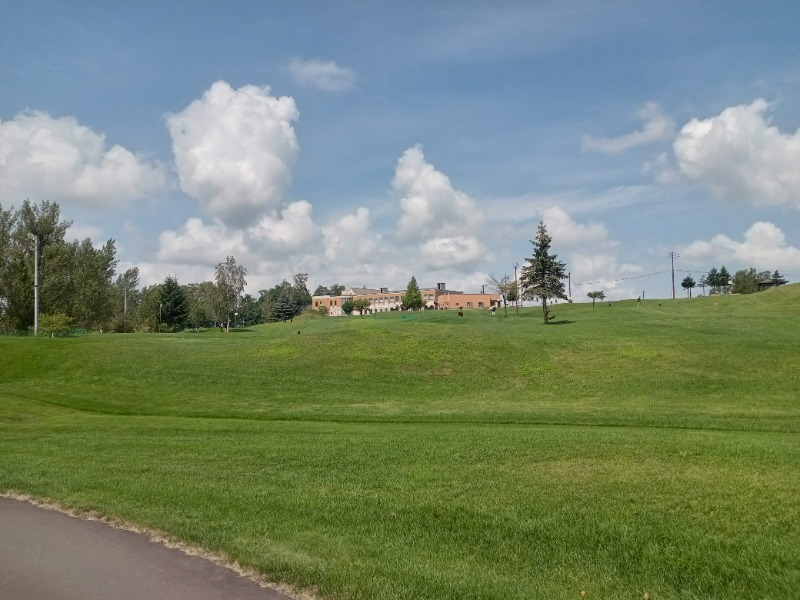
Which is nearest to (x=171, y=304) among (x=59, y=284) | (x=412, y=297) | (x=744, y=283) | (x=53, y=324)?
(x=59, y=284)

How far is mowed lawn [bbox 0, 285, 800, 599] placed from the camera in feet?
19.6

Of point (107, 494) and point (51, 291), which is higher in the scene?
point (51, 291)

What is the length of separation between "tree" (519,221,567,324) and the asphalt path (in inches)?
2150

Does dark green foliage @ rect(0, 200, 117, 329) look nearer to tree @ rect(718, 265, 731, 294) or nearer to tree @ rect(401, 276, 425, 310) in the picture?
tree @ rect(401, 276, 425, 310)

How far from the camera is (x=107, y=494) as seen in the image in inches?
344

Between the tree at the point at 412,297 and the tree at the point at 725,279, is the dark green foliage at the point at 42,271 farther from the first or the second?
the tree at the point at 725,279

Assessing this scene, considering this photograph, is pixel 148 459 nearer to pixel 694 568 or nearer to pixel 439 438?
pixel 439 438

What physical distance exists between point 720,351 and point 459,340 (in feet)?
47.3

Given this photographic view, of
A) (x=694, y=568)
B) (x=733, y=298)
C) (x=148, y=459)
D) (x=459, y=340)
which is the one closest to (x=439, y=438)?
(x=148, y=459)

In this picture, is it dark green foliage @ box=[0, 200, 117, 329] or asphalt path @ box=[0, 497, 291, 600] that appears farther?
dark green foliage @ box=[0, 200, 117, 329]

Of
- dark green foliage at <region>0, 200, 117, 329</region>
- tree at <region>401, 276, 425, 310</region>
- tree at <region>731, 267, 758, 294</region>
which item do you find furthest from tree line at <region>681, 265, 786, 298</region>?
dark green foliage at <region>0, 200, 117, 329</region>

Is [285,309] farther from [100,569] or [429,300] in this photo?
[100,569]

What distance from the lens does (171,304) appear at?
83500 mm

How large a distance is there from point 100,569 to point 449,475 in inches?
212
